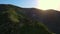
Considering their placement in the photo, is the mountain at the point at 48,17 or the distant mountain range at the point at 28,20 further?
the mountain at the point at 48,17

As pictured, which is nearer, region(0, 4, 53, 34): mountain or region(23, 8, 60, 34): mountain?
region(0, 4, 53, 34): mountain

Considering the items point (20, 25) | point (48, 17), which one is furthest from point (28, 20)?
point (48, 17)

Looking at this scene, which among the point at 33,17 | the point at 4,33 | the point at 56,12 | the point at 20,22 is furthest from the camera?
the point at 56,12

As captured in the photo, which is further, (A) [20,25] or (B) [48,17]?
(B) [48,17]

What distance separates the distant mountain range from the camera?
56.5 inches

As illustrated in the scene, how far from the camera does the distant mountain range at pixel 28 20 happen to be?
4.71 ft

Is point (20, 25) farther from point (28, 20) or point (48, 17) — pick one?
point (48, 17)

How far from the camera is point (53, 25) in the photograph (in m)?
1.73

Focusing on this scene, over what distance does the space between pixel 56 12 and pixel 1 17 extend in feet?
2.11

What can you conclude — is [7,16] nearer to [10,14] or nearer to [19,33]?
[10,14]

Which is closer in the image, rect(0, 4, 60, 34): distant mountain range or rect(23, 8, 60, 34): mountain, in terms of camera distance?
rect(0, 4, 60, 34): distant mountain range

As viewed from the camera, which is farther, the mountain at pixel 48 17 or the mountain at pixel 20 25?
the mountain at pixel 48 17

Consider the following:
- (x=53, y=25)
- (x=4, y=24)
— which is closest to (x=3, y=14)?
(x=4, y=24)

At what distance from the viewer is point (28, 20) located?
1568 millimetres
